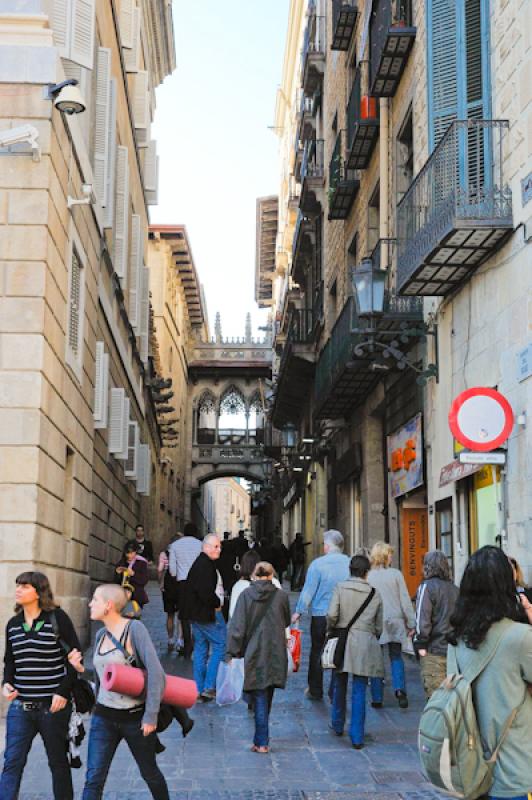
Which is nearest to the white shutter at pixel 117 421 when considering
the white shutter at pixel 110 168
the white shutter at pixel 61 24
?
the white shutter at pixel 110 168

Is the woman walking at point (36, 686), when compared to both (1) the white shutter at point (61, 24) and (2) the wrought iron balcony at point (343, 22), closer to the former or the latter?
(1) the white shutter at point (61, 24)

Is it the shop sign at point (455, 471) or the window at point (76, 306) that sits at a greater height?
the window at point (76, 306)

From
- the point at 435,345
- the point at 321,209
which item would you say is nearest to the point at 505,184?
the point at 435,345

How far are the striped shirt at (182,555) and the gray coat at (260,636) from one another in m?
4.90

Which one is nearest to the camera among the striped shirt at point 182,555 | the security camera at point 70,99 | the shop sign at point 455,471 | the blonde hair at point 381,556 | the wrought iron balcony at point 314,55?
the security camera at point 70,99

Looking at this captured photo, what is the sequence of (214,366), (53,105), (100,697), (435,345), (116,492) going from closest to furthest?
(100,697)
(53,105)
(435,345)
(116,492)
(214,366)

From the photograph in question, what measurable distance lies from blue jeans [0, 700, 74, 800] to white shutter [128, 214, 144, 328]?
671 inches

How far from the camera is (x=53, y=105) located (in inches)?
449

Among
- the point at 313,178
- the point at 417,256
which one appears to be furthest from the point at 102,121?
the point at 313,178

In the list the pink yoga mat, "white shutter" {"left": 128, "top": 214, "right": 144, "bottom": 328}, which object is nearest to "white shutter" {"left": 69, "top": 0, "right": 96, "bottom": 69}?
the pink yoga mat

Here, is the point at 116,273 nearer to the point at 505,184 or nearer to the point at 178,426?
the point at 505,184

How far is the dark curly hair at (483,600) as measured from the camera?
165 inches

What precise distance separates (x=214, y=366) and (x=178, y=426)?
619cm

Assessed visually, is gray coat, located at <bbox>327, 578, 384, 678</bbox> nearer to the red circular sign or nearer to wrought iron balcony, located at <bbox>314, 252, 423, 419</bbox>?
the red circular sign
